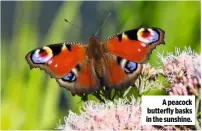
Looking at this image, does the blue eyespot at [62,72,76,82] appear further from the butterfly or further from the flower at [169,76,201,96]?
the flower at [169,76,201,96]

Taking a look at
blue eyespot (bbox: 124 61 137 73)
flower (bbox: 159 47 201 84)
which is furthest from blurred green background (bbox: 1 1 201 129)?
blue eyespot (bbox: 124 61 137 73)

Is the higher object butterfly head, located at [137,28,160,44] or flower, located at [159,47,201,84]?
butterfly head, located at [137,28,160,44]

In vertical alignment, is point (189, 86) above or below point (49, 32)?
below

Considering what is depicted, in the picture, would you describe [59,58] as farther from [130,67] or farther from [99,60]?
[130,67]

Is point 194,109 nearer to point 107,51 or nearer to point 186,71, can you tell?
point 186,71

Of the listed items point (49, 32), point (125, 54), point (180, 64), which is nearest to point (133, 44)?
point (125, 54)

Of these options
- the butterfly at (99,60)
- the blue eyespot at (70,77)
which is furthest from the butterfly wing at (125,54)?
the blue eyespot at (70,77)

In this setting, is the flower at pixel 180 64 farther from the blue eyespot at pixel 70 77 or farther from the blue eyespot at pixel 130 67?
the blue eyespot at pixel 70 77
